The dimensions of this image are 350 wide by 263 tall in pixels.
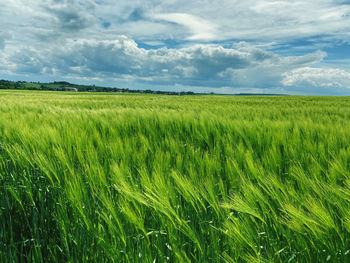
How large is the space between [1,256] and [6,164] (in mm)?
1006

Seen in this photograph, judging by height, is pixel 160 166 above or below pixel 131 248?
above

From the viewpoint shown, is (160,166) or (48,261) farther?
(160,166)

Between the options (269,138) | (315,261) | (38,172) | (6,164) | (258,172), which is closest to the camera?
(315,261)

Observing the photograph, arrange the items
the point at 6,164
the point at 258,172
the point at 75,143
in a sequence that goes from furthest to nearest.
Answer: the point at 75,143
the point at 6,164
the point at 258,172

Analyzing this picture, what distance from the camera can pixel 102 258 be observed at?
2.76ft

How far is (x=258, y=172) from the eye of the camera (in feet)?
4.42

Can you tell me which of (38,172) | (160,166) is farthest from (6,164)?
(160,166)

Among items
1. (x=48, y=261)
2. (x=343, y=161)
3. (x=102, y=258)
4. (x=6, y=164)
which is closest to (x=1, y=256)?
(x=48, y=261)

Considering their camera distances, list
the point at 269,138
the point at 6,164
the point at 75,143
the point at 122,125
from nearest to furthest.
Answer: the point at 6,164 < the point at 75,143 < the point at 269,138 < the point at 122,125

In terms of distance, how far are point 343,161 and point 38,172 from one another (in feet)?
7.44

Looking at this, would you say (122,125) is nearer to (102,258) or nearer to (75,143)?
(75,143)

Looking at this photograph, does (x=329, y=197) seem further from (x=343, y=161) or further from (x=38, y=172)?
(x=38, y=172)

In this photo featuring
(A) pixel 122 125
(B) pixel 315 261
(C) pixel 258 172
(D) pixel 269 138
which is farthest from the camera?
(A) pixel 122 125

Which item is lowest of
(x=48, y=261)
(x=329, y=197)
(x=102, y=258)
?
(x=48, y=261)
